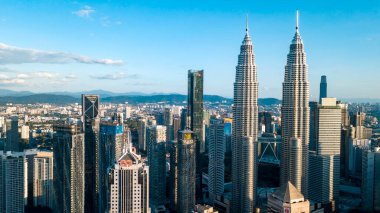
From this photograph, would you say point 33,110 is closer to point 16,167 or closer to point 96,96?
point 96,96

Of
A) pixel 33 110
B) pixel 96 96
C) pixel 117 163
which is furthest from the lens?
pixel 33 110

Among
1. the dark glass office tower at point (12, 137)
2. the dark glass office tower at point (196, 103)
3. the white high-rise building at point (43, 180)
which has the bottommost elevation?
the white high-rise building at point (43, 180)

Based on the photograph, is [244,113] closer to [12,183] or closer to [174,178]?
[174,178]

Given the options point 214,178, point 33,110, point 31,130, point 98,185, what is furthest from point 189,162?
point 33,110

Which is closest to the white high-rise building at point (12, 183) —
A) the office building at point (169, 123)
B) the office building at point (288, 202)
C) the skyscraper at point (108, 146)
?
the skyscraper at point (108, 146)

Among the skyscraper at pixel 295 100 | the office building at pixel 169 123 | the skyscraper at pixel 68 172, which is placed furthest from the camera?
the office building at pixel 169 123

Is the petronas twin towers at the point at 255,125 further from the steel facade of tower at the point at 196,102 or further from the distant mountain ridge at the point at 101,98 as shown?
the steel facade of tower at the point at 196,102
